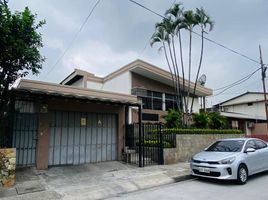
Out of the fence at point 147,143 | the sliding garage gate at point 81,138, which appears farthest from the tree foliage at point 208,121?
the sliding garage gate at point 81,138

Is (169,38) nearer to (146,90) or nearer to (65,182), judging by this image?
(146,90)

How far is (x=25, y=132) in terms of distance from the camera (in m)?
9.59

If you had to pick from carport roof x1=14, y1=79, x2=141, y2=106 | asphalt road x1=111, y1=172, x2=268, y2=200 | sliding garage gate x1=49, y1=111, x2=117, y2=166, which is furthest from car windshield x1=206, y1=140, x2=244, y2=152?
sliding garage gate x1=49, y1=111, x2=117, y2=166

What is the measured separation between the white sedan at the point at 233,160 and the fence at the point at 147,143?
8.02 ft

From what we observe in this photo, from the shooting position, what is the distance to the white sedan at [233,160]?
825cm

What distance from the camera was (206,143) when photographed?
14477 millimetres

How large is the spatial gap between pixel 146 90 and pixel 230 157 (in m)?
9.79

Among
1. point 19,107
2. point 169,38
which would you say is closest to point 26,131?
point 19,107

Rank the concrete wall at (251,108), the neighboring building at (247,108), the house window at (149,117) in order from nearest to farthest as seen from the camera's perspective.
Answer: the house window at (149,117) → the neighboring building at (247,108) → the concrete wall at (251,108)

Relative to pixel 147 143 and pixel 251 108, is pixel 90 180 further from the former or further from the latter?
pixel 251 108

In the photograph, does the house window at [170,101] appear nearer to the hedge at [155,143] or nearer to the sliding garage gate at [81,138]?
the hedge at [155,143]

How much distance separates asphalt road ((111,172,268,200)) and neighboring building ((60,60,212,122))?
7.47 metres

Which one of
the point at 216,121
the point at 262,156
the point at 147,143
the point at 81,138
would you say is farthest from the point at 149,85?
the point at 262,156

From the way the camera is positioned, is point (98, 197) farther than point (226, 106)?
No
